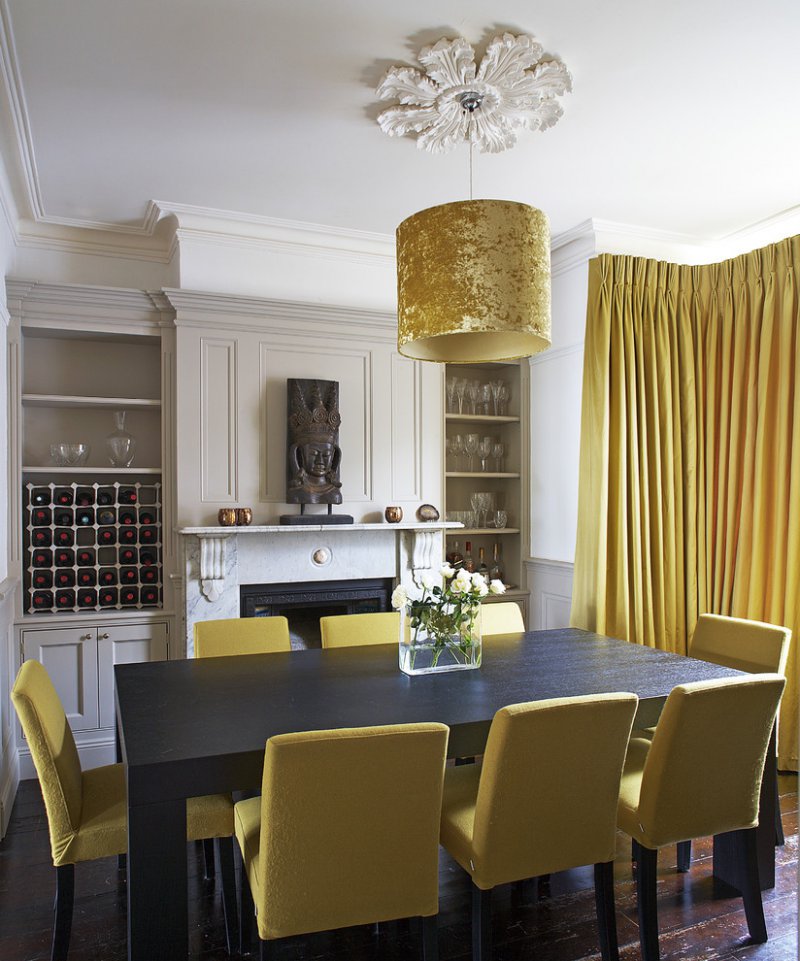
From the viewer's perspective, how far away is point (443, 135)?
3.09 metres

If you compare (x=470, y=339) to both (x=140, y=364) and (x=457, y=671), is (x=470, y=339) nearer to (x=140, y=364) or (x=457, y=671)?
(x=457, y=671)

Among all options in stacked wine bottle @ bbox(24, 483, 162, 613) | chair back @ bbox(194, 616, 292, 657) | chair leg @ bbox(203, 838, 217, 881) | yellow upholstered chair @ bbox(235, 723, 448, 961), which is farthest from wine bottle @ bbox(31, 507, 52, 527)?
yellow upholstered chair @ bbox(235, 723, 448, 961)

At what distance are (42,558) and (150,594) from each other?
23.0 inches

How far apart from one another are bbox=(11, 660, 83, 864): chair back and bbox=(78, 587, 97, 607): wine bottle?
1.82 meters

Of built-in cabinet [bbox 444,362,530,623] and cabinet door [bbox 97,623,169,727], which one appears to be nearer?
cabinet door [bbox 97,623,169,727]

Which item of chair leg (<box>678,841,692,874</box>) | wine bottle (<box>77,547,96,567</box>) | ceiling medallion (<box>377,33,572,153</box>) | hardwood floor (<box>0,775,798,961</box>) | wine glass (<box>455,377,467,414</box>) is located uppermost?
ceiling medallion (<box>377,33,572,153</box>)

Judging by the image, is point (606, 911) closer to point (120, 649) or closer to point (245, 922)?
point (245, 922)

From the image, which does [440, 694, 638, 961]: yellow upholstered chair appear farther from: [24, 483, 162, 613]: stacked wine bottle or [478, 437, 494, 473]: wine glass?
[478, 437, 494, 473]: wine glass

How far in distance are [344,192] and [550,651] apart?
2429mm

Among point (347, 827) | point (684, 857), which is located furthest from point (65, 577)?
point (684, 857)

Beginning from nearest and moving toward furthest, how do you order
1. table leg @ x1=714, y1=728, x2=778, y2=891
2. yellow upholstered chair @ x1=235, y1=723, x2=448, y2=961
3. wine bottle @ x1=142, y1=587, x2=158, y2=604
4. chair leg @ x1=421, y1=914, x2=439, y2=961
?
1. yellow upholstered chair @ x1=235, y1=723, x2=448, y2=961
2. chair leg @ x1=421, y1=914, x2=439, y2=961
3. table leg @ x1=714, y1=728, x2=778, y2=891
4. wine bottle @ x1=142, y1=587, x2=158, y2=604

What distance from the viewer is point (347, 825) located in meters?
1.72

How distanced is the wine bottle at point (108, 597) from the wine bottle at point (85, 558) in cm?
16

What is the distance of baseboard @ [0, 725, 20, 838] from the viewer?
321 cm
